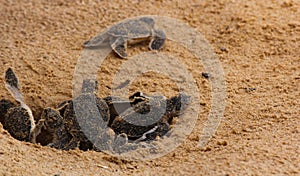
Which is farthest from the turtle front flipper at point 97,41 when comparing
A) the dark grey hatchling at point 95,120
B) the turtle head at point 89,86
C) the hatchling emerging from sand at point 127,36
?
the dark grey hatchling at point 95,120

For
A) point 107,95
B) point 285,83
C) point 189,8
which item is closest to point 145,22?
point 189,8

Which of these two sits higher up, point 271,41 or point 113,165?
point 271,41

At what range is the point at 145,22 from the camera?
8.95 ft

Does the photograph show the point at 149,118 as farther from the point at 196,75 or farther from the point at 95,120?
the point at 196,75

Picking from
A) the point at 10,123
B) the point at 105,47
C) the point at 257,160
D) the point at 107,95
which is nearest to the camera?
the point at 257,160

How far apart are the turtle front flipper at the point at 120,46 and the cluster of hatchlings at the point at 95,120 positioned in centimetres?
34

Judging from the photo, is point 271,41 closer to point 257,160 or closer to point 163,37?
point 163,37

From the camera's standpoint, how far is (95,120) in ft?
6.80

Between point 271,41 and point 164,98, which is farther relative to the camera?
point 271,41

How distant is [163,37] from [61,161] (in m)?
1.04

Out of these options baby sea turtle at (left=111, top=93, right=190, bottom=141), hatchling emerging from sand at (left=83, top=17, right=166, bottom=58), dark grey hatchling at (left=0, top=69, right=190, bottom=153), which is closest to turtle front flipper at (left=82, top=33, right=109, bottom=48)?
hatchling emerging from sand at (left=83, top=17, right=166, bottom=58)

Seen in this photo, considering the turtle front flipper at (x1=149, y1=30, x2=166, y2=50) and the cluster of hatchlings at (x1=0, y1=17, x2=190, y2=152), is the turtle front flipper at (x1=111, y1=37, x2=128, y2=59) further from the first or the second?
the cluster of hatchlings at (x1=0, y1=17, x2=190, y2=152)

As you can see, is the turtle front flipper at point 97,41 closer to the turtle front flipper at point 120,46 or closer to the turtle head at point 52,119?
the turtle front flipper at point 120,46

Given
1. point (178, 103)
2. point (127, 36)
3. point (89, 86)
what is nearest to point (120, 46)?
point (127, 36)
